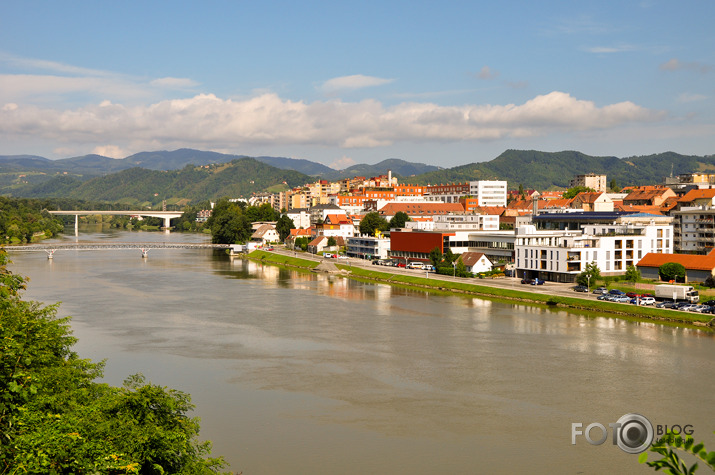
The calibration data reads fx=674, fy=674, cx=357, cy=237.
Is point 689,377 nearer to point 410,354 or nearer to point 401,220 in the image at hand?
point 410,354

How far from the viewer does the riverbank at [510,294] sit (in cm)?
1692

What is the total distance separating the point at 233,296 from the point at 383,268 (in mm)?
8968

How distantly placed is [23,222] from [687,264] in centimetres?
4548

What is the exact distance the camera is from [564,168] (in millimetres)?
156125

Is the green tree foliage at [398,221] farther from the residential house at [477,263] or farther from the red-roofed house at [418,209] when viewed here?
the residential house at [477,263]

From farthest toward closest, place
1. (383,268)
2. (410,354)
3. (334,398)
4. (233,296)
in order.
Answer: (383,268) → (233,296) → (410,354) → (334,398)

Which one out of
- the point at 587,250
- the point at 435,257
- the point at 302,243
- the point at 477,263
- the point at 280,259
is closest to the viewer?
the point at 587,250

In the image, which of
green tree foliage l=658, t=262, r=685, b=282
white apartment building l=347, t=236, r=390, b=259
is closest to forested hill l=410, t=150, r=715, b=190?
white apartment building l=347, t=236, r=390, b=259

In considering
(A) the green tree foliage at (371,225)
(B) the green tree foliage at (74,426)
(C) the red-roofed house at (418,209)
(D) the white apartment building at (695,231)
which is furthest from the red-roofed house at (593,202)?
(B) the green tree foliage at (74,426)

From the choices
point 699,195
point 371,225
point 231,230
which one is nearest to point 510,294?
point 699,195

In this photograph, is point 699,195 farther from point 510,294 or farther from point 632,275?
point 510,294

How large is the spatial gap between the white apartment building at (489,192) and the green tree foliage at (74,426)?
52.5 m

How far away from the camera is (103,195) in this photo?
160 metres

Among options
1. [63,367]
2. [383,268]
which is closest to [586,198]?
[383,268]
